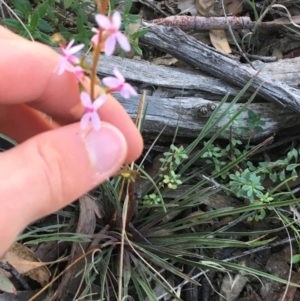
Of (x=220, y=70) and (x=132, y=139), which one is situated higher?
(x=132, y=139)

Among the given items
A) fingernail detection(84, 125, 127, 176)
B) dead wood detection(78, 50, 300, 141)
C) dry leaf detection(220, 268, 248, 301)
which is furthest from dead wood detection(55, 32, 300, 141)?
fingernail detection(84, 125, 127, 176)

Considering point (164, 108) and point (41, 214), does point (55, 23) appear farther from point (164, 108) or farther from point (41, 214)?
point (41, 214)

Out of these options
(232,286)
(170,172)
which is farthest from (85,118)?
(232,286)

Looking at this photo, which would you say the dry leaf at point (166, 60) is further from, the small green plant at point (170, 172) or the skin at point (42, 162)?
the skin at point (42, 162)

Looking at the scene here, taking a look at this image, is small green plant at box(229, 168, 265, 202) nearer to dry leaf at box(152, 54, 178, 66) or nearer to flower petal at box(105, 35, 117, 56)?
dry leaf at box(152, 54, 178, 66)

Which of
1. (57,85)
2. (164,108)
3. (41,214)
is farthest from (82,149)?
(164,108)

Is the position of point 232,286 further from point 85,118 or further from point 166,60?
point 85,118

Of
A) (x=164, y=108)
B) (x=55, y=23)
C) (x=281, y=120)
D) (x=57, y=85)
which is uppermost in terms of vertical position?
(x=57, y=85)
